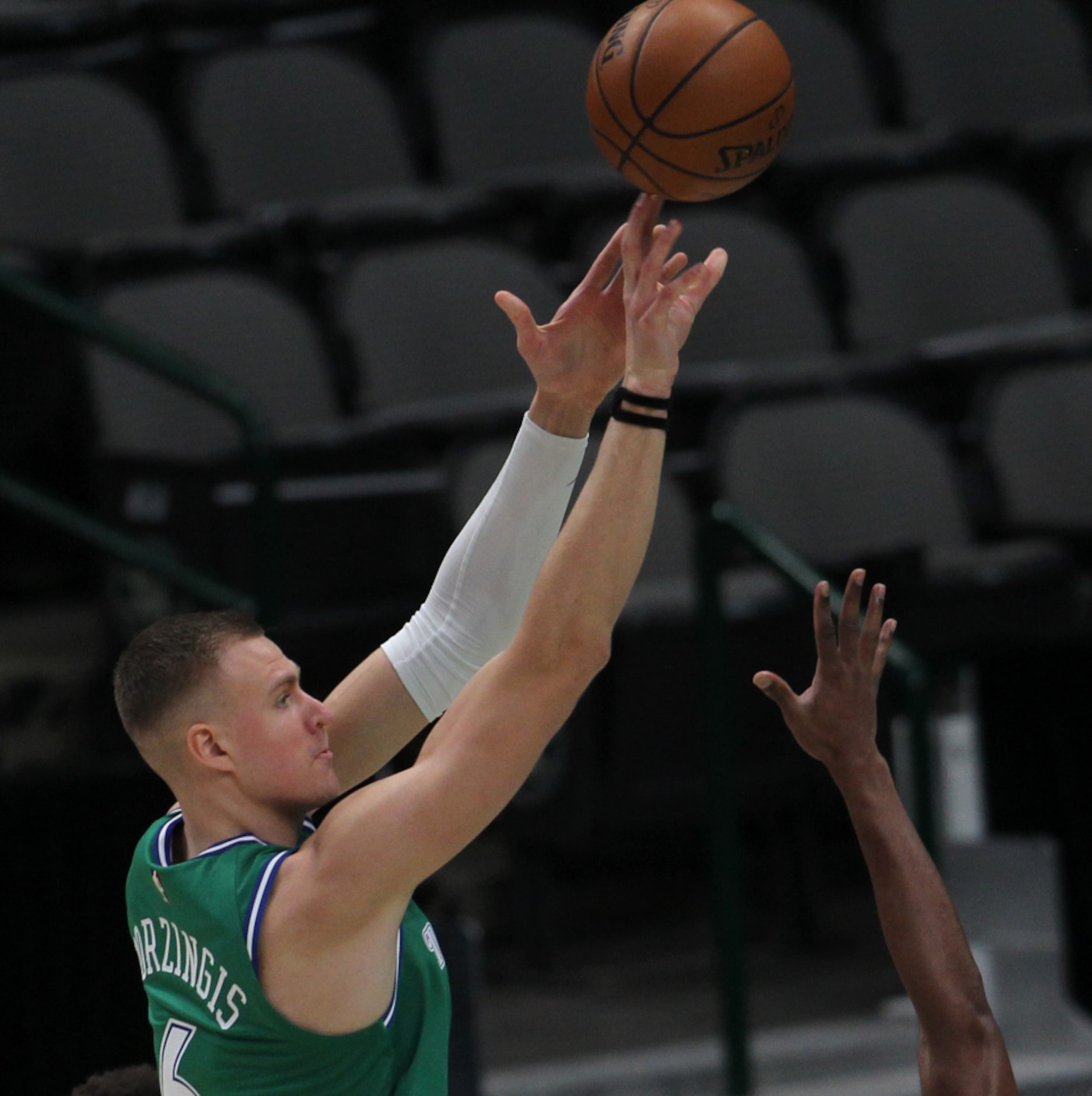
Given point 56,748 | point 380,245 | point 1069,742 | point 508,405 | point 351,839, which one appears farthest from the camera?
point 380,245

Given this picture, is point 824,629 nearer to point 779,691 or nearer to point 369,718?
point 779,691

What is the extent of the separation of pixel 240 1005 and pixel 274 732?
0.94 ft

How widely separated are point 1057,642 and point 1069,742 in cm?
23

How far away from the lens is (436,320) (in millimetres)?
5531

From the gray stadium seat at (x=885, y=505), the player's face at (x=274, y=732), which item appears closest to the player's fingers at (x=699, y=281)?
the player's face at (x=274, y=732)

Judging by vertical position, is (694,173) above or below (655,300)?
above

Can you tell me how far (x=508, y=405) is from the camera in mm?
4992

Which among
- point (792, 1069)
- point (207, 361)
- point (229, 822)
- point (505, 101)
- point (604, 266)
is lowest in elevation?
point (792, 1069)

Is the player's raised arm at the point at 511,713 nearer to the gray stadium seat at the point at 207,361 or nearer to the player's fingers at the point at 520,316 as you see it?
the player's fingers at the point at 520,316

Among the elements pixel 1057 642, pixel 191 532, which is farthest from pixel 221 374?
pixel 1057 642

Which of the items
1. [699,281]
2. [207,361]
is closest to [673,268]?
[699,281]

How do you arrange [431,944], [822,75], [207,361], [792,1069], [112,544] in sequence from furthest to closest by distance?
[822,75] < [207,361] < [792,1069] < [112,544] < [431,944]

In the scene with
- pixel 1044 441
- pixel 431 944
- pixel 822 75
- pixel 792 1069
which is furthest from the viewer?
pixel 822 75

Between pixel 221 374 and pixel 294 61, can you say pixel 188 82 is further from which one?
pixel 221 374
